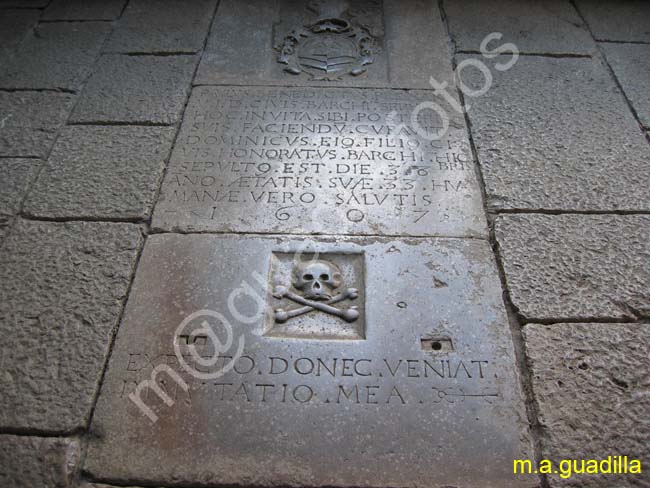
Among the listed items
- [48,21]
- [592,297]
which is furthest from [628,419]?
[48,21]

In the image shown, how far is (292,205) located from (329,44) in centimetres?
141

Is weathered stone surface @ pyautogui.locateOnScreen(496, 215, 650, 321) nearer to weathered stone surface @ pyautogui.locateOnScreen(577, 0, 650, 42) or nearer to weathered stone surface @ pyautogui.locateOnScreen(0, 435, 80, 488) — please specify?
weathered stone surface @ pyautogui.locateOnScreen(0, 435, 80, 488)

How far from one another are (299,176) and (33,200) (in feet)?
3.89

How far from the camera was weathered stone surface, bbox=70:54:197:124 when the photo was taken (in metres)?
2.47

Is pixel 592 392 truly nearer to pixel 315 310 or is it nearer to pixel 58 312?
pixel 315 310

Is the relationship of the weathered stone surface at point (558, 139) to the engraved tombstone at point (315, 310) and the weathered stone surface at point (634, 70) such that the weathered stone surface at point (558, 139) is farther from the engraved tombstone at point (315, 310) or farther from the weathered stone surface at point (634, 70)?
the engraved tombstone at point (315, 310)

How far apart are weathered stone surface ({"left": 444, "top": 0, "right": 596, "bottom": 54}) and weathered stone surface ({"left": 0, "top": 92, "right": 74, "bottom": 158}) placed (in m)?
2.37

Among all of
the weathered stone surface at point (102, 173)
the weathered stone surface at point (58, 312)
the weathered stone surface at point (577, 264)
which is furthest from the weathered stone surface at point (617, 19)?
the weathered stone surface at point (58, 312)

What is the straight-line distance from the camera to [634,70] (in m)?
2.79

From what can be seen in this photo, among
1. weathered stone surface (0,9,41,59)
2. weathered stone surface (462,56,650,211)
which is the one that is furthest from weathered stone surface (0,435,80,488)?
weathered stone surface (0,9,41,59)

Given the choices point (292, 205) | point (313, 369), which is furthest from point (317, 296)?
point (292, 205)

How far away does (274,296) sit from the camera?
5.81 ft

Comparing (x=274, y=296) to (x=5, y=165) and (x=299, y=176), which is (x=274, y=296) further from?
(x=5, y=165)

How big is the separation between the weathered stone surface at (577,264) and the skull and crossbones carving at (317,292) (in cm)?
64
